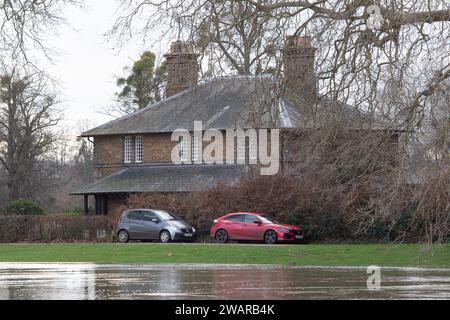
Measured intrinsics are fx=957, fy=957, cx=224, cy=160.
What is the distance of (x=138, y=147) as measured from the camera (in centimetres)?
6006

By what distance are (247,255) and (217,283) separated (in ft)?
45.0

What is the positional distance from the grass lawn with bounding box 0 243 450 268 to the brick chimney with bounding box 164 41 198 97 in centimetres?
1054

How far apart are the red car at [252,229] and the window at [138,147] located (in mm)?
14847

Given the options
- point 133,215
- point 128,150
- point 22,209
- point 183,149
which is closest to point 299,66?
point 133,215

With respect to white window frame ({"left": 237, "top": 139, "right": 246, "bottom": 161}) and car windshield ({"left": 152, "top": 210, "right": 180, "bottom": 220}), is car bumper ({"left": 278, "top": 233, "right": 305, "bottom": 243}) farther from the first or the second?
white window frame ({"left": 237, "top": 139, "right": 246, "bottom": 161})

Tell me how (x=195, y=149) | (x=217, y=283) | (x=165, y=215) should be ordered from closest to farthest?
1. (x=217, y=283)
2. (x=165, y=215)
3. (x=195, y=149)

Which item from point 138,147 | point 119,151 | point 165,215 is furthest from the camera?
point 119,151

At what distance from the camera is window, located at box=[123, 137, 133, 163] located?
60369mm

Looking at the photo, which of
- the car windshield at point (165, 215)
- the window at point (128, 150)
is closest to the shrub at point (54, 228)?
the car windshield at point (165, 215)

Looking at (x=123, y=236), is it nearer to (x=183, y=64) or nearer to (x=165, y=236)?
(x=165, y=236)

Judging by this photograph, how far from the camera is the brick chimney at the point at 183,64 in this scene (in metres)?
23.6

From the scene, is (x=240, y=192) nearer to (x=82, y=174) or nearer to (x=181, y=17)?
(x=181, y=17)

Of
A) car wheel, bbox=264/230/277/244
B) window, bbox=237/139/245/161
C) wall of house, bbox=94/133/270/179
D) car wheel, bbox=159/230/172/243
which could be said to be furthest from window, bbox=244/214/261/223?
wall of house, bbox=94/133/270/179

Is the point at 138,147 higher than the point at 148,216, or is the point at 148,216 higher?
the point at 138,147
